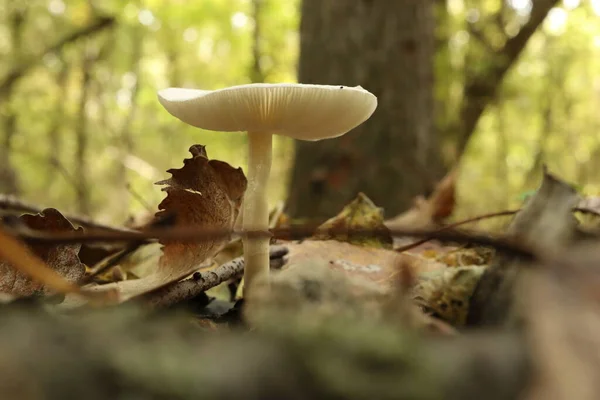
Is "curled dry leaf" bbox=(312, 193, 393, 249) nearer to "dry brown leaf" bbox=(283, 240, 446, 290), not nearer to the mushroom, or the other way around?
"dry brown leaf" bbox=(283, 240, 446, 290)

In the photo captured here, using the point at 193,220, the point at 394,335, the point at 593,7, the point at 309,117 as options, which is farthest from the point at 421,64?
the point at 593,7

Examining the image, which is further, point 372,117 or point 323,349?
point 372,117

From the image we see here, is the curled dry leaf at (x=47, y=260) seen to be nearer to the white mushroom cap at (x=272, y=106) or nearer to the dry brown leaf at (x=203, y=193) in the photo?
the dry brown leaf at (x=203, y=193)

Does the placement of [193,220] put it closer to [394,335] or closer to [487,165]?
[394,335]

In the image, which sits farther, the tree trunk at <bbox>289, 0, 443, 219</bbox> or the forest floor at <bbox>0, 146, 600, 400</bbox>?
the tree trunk at <bbox>289, 0, 443, 219</bbox>

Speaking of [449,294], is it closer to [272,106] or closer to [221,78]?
[272,106]

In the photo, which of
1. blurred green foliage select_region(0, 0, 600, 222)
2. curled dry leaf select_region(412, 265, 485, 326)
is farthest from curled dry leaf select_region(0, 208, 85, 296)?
blurred green foliage select_region(0, 0, 600, 222)

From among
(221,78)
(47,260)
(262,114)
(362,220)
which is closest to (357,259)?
(362,220)

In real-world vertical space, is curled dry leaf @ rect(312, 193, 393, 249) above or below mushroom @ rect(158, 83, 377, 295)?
below
